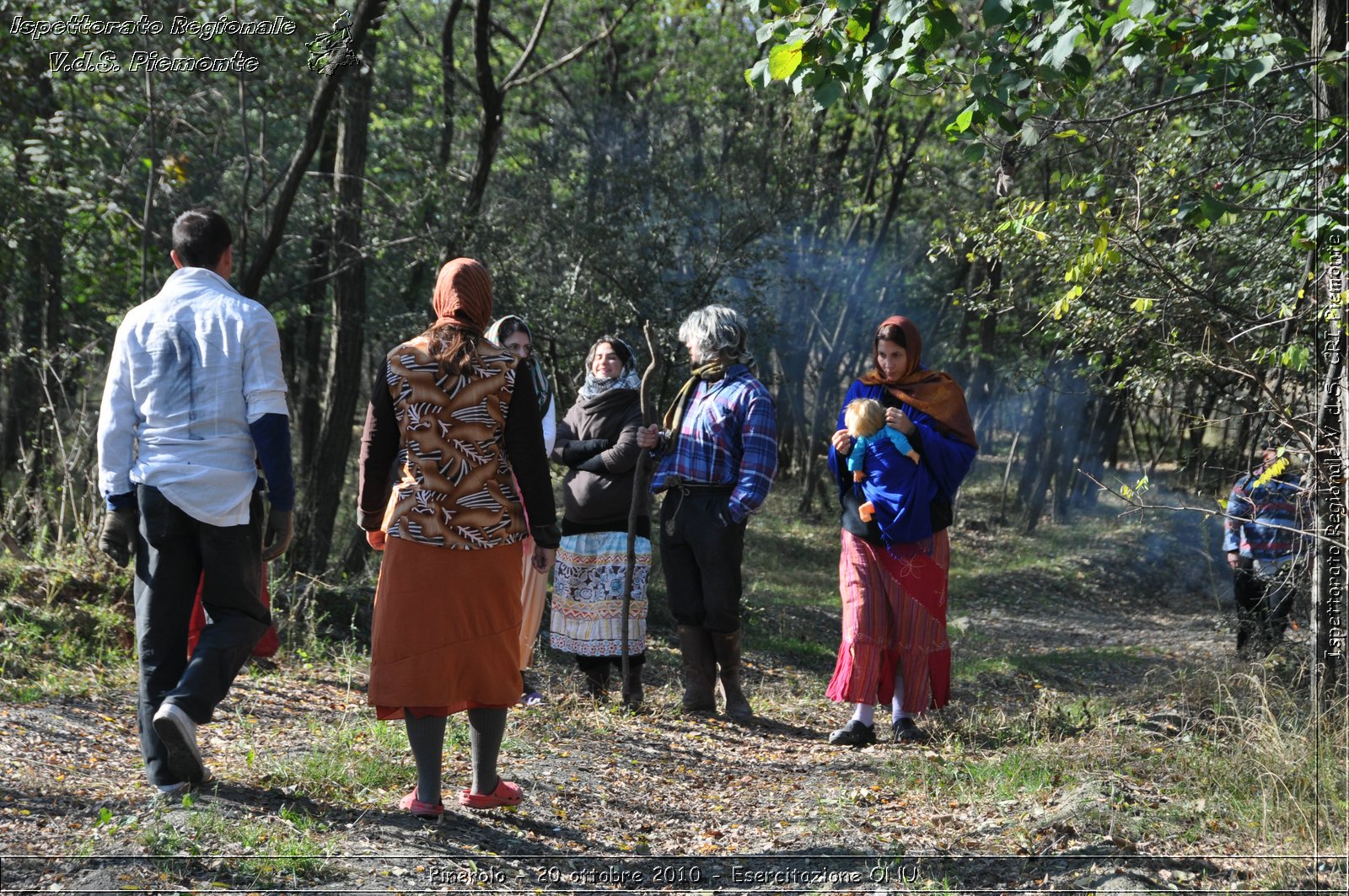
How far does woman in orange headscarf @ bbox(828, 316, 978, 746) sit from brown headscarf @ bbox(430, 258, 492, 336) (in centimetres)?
240

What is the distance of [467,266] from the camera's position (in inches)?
161

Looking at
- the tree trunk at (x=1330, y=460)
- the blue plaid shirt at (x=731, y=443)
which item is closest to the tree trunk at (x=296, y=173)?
the blue plaid shirt at (x=731, y=443)

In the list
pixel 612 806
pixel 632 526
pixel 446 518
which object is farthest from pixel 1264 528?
pixel 446 518

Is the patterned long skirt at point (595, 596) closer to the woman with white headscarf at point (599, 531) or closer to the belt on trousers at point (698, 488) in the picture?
the woman with white headscarf at point (599, 531)

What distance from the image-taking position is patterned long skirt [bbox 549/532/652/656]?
21.1ft

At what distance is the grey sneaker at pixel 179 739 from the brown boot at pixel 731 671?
9.63 feet

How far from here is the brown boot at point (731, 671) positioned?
6211 mm

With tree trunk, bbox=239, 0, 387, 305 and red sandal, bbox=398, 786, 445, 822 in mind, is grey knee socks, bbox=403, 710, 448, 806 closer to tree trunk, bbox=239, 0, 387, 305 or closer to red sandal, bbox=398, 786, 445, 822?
→ red sandal, bbox=398, 786, 445, 822

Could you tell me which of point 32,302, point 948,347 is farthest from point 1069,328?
point 948,347

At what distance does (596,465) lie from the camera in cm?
638

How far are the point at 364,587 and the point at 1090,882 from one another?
222 inches

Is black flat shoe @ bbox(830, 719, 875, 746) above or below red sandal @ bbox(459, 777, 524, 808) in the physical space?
below

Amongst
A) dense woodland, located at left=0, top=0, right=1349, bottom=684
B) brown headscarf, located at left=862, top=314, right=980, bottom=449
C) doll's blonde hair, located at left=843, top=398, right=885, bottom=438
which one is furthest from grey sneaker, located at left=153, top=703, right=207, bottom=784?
→ brown headscarf, located at left=862, top=314, right=980, bottom=449

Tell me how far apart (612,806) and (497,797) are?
0.65 metres
